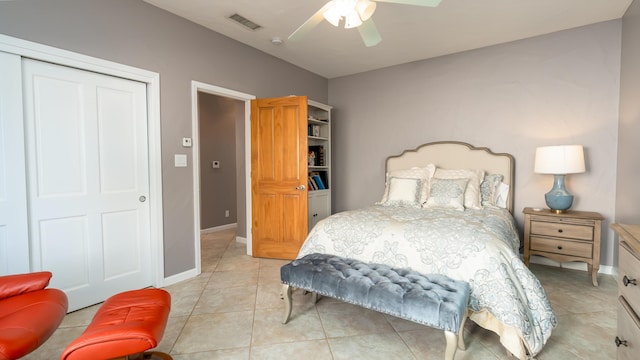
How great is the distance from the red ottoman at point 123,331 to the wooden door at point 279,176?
7.14ft

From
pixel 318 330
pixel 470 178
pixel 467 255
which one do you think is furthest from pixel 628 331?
pixel 470 178

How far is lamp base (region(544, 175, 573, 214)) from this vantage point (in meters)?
3.14

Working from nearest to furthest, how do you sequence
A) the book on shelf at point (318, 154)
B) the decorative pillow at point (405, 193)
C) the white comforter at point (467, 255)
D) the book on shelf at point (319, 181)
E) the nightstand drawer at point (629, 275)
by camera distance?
the nightstand drawer at point (629, 275)
the white comforter at point (467, 255)
the decorative pillow at point (405, 193)
the book on shelf at point (319, 181)
the book on shelf at point (318, 154)

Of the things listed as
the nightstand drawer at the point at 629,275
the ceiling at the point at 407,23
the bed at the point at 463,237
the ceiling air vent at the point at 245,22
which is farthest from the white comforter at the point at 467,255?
the ceiling air vent at the point at 245,22

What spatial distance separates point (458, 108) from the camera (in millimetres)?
4070

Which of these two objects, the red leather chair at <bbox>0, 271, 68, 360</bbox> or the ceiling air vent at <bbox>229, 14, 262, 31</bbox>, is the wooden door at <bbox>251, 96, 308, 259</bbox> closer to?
the ceiling air vent at <bbox>229, 14, 262, 31</bbox>

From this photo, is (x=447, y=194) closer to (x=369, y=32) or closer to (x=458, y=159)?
(x=458, y=159)

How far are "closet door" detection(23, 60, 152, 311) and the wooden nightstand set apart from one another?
13.2ft

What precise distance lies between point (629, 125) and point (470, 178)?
1463 mm

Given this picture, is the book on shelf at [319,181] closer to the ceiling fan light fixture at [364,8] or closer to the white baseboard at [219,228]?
the white baseboard at [219,228]

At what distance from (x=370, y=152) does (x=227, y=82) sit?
243 cm

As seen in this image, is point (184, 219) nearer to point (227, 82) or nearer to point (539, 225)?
point (227, 82)

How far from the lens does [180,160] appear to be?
10.3ft

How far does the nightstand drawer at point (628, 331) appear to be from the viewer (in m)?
1.11
